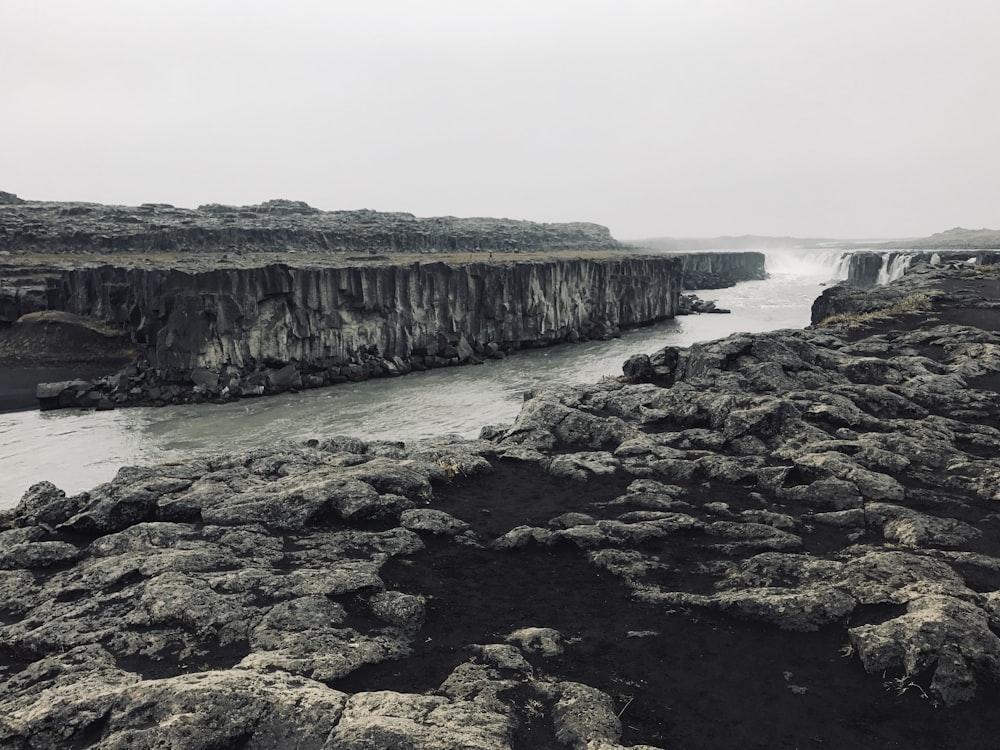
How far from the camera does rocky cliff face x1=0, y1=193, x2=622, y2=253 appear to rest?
7512cm

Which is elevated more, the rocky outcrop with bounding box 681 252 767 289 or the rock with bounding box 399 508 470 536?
the rocky outcrop with bounding box 681 252 767 289

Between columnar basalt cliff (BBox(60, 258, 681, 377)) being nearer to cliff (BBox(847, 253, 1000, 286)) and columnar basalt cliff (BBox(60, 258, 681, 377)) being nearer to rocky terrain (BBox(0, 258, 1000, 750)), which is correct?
rocky terrain (BBox(0, 258, 1000, 750))

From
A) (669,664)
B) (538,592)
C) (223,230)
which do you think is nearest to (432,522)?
(538,592)

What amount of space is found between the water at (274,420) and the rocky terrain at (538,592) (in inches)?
665

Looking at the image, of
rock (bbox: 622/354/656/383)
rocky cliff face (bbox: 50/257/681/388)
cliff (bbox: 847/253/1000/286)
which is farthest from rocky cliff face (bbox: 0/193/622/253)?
rock (bbox: 622/354/656/383)

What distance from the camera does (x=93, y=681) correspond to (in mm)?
7949

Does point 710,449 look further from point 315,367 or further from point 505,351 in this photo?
point 505,351

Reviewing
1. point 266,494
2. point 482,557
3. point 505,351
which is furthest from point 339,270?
point 482,557

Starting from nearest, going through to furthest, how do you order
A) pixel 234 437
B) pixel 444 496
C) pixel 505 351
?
1. pixel 444 496
2. pixel 234 437
3. pixel 505 351

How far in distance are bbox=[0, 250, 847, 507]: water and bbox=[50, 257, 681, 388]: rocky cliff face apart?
206 inches

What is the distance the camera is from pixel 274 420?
128 feet

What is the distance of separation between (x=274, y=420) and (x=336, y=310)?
16592mm

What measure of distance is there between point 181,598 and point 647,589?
7866mm

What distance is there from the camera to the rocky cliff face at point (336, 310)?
4756 centimetres
